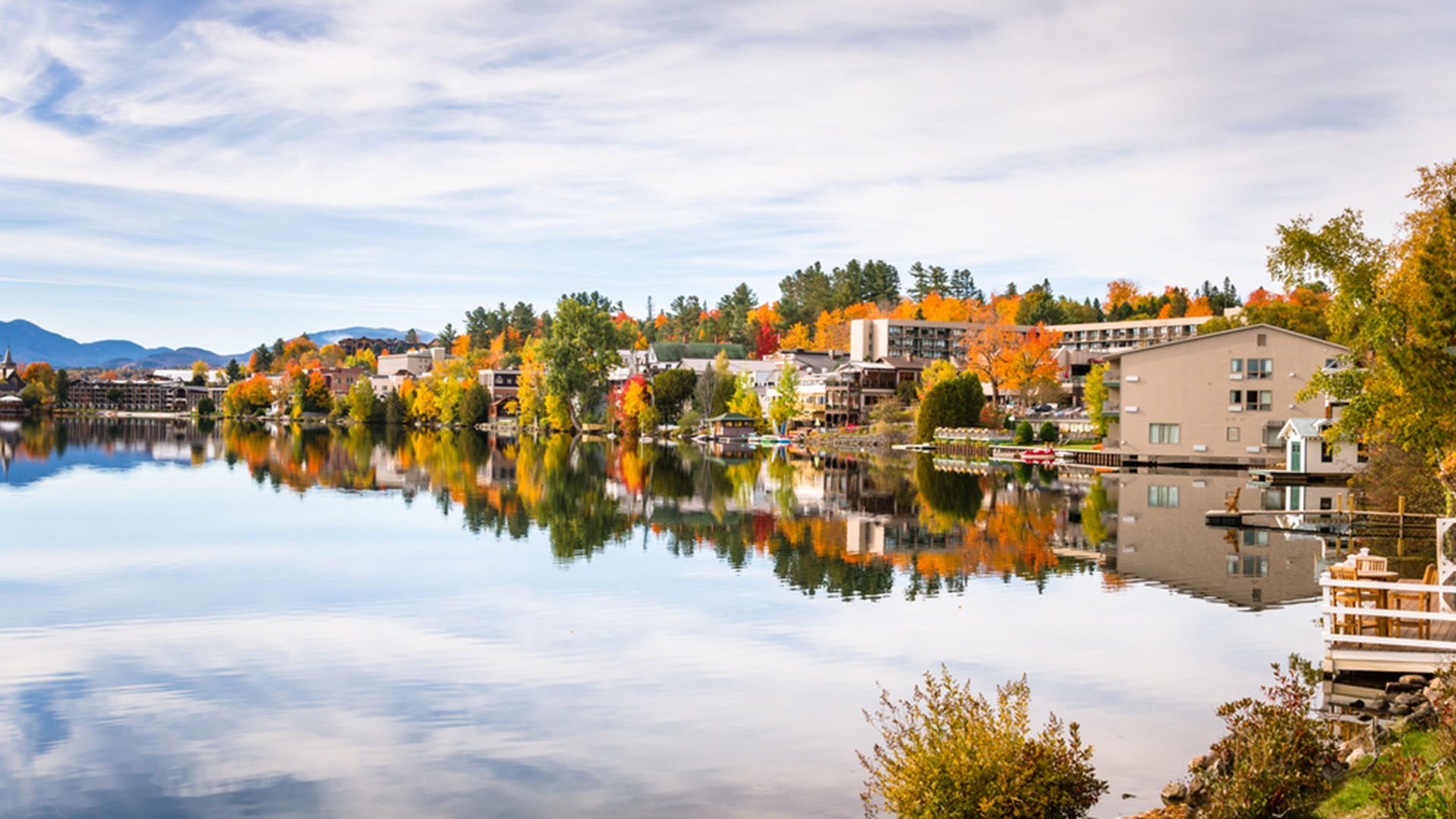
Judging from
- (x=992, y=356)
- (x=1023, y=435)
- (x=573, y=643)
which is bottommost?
(x=573, y=643)

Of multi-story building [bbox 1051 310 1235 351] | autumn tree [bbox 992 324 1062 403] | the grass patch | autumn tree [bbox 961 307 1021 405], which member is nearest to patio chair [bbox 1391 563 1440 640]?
the grass patch

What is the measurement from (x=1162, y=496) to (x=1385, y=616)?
3792 centimetres

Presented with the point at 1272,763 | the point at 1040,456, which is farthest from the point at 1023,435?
the point at 1272,763

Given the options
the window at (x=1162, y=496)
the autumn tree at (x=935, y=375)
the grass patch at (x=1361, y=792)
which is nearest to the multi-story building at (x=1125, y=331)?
the autumn tree at (x=935, y=375)

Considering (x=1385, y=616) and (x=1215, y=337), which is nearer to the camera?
(x=1385, y=616)

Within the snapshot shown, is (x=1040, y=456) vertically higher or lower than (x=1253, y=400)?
lower

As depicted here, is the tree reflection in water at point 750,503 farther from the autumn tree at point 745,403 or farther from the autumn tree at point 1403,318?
the autumn tree at point 745,403

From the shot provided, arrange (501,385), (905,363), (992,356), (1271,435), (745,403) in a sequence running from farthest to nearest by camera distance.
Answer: (501,385) → (745,403) → (905,363) → (992,356) → (1271,435)

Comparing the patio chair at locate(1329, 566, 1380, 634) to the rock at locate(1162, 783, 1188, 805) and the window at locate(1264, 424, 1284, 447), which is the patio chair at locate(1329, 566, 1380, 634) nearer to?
the rock at locate(1162, 783, 1188, 805)

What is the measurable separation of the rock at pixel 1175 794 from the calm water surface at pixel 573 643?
48 cm

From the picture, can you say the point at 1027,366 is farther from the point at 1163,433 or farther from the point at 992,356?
the point at 1163,433

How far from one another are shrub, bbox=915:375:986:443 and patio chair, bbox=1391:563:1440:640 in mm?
78996

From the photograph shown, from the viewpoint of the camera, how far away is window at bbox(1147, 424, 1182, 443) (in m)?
74.5

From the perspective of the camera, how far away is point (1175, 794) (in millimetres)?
11992
